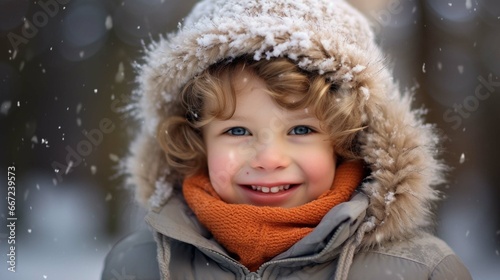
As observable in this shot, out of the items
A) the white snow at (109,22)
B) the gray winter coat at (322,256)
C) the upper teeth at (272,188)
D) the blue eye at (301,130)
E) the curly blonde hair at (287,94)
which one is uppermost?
the white snow at (109,22)

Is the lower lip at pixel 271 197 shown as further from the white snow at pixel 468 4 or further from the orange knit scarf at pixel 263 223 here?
the white snow at pixel 468 4

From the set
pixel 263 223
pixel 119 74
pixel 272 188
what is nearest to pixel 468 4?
pixel 119 74

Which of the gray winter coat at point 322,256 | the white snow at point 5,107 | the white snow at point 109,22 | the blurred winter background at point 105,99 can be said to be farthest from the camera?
the white snow at point 109,22

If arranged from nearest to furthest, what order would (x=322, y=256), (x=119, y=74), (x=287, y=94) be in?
(x=322, y=256), (x=287, y=94), (x=119, y=74)

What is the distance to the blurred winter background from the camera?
488 centimetres

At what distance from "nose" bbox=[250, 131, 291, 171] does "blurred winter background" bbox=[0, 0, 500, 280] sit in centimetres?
301

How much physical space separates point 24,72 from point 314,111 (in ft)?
12.8

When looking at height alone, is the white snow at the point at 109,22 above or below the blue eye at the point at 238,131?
above

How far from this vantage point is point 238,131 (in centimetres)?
202

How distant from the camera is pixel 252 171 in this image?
1983mm

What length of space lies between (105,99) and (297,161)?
393 cm

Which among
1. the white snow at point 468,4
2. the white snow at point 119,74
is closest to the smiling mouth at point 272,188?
the white snow at point 468,4

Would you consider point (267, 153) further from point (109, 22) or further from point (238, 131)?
point (109, 22)

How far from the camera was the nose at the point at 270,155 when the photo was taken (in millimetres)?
1911
